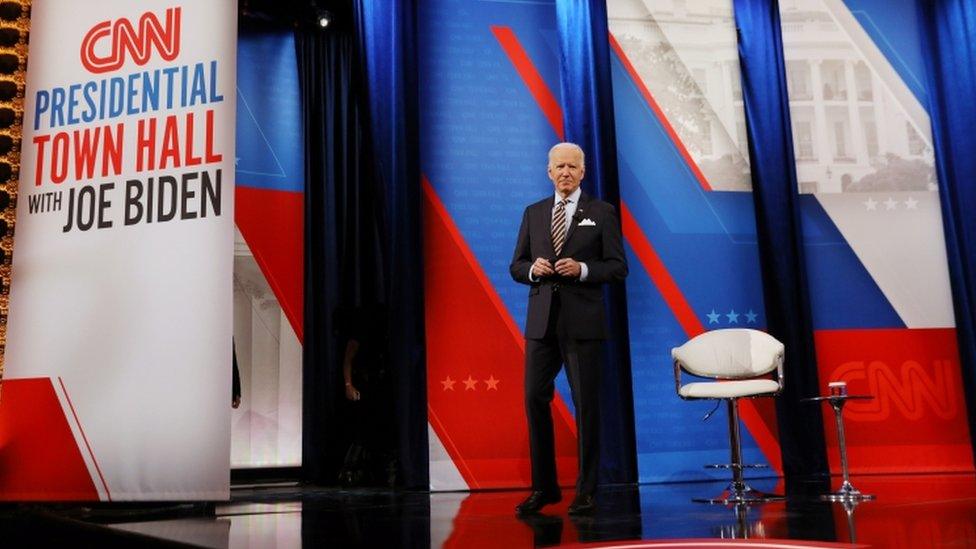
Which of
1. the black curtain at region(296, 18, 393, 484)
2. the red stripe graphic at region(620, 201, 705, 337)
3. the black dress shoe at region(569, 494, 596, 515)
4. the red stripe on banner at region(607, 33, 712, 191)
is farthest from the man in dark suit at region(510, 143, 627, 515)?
the black curtain at region(296, 18, 393, 484)

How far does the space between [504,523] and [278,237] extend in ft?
13.0

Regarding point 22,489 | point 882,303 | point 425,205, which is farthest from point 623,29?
point 22,489

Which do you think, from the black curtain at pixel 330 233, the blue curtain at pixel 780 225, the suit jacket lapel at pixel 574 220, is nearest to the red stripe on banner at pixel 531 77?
the black curtain at pixel 330 233

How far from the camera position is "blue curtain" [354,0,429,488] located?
5145 mm

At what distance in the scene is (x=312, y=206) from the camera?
6.52 meters

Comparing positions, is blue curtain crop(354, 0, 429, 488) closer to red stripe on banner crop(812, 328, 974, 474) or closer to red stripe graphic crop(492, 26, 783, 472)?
red stripe graphic crop(492, 26, 783, 472)

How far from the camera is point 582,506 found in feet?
10.8

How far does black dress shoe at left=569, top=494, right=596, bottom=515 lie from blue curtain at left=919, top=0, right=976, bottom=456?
364 centimetres

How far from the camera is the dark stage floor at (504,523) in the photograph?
2580 millimetres

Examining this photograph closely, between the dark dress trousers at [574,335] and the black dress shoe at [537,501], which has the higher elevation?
the dark dress trousers at [574,335]

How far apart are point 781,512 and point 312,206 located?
14.1 ft

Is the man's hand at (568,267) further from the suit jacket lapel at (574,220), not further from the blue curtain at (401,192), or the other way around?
the blue curtain at (401,192)

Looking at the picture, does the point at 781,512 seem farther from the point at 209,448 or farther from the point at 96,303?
the point at 96,303

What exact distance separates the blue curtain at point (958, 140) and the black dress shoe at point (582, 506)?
364cm
